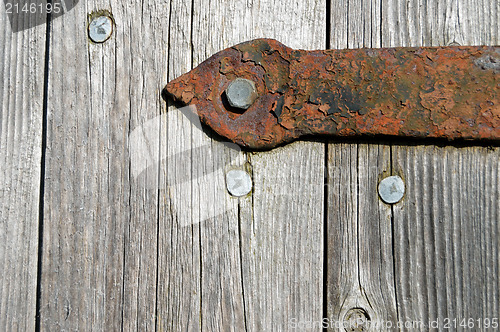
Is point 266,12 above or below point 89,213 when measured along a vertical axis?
above

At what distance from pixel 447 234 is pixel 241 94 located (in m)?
0.49

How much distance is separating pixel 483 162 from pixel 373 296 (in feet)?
1.12

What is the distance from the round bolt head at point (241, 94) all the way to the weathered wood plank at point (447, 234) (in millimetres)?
311

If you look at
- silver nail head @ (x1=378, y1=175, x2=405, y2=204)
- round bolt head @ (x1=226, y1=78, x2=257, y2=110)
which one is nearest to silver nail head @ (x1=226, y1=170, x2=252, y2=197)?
round bolt head @ (x1=226, y1=78, x2=257, y2=110)

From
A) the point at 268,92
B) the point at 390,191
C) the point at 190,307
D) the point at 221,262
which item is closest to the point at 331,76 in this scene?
the point at 268,92

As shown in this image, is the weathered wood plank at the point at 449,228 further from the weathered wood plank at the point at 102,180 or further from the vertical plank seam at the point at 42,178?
the vertical plank seam at the point at 42,178

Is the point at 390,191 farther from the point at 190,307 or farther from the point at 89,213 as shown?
the point at 89,213

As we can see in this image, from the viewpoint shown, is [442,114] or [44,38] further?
[44,38]

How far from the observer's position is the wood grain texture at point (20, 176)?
0.83 metres

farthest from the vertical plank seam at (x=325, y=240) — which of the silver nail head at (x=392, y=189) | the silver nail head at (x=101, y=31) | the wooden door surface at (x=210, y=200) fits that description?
the silver nail head at (x=101, y=31)

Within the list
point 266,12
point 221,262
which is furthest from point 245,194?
point 266,12

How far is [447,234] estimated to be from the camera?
0.76 m

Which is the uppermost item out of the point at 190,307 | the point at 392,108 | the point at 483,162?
the point at 392,108

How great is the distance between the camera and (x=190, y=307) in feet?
2.61
